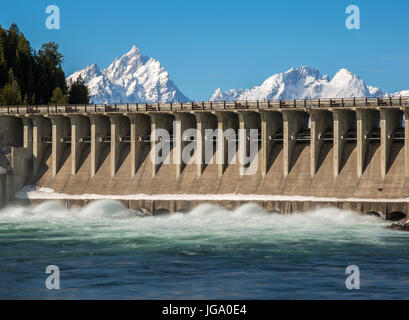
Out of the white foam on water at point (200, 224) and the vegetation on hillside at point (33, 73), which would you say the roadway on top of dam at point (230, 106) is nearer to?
the white foam on water at point (200, 224)

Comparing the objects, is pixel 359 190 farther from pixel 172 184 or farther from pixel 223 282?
pixel 223 282

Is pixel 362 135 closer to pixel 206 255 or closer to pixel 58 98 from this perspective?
pixel 206 255

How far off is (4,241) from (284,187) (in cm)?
3491

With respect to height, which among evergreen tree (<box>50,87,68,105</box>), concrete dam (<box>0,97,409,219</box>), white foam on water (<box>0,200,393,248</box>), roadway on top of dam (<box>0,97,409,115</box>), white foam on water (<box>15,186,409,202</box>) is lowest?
white foam on water (<box>0,200,393,248</box>)

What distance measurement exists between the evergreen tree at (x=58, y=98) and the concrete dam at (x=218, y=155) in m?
21.5

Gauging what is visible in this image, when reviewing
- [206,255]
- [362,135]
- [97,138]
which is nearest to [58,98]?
[97,138]

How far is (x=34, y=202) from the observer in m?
100

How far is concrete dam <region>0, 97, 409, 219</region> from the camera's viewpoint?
8819 cm

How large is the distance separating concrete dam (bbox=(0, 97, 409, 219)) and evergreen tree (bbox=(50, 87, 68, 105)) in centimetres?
2147

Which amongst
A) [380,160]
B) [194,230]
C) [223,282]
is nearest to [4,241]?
[194,230]

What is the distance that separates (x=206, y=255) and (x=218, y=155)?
4022 cm

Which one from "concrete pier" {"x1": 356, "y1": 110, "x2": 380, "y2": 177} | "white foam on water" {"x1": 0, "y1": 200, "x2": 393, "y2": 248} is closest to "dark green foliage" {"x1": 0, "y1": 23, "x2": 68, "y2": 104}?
"white foam on water" {"x1": 0, "y1": 200, "x2": 393, "y2": 248}

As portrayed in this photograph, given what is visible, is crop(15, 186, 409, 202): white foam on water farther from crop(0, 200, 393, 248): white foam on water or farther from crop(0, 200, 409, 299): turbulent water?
crop(0, 200, 409, 299): turbulent water

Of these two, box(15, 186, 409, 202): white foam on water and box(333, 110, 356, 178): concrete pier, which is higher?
box(333, 110, 356, 178): concrete pier
